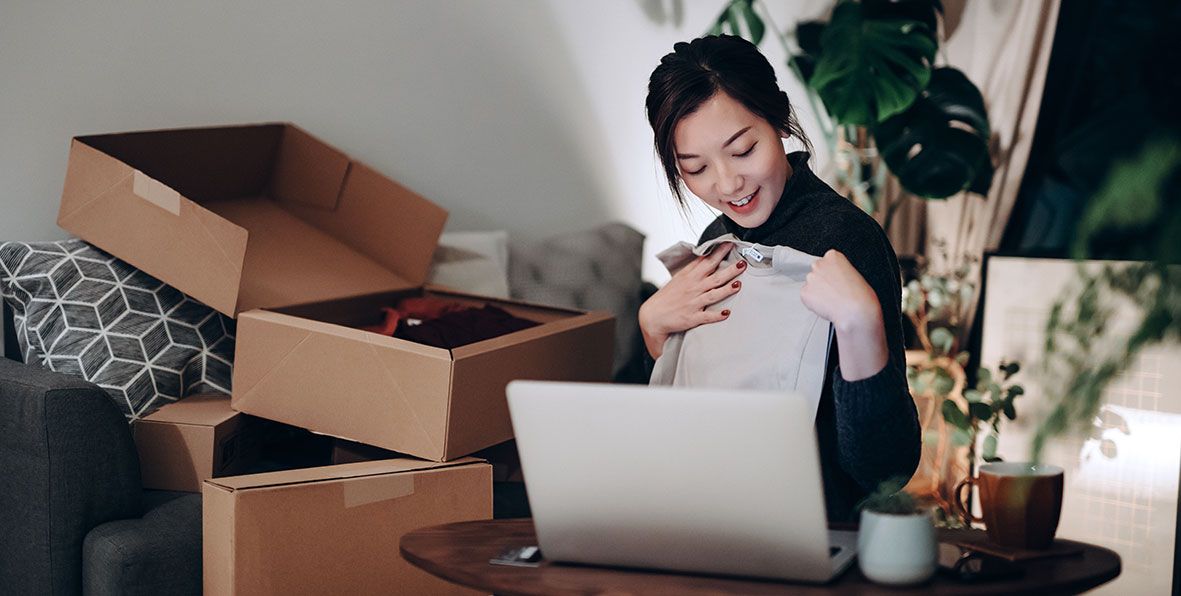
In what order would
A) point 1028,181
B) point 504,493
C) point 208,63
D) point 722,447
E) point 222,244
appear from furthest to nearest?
point 1028,181 → point 208,63 → point 504,493 → point 222,244 → point 722,447

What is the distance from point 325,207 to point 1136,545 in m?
1.89

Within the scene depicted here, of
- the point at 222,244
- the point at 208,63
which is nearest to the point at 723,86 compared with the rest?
the point at 222,244

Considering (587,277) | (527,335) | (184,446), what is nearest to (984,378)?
(587,277)

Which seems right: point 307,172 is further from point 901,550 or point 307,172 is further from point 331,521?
point 901,550

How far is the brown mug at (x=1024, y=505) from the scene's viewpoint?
2.88ft

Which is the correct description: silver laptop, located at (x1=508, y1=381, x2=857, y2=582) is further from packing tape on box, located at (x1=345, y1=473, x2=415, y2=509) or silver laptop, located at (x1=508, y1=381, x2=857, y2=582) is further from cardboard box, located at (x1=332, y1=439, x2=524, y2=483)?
cardboard box, located at (x1=332, y1=439, x2=524, y2=483)

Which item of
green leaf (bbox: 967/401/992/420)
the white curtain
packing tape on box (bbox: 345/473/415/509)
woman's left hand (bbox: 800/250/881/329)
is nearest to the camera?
woman's left hand (bbox: 800/250/881/329)

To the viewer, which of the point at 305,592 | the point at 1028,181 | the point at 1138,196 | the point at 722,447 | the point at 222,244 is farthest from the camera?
the point at 1028,181

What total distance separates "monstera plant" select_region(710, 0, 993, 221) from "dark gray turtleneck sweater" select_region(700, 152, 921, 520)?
49.0 inches

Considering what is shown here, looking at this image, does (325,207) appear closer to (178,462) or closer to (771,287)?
(178,462)

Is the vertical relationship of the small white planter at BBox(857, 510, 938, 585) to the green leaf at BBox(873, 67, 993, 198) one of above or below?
below

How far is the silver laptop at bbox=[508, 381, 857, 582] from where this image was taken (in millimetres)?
757

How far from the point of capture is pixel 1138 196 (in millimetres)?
538

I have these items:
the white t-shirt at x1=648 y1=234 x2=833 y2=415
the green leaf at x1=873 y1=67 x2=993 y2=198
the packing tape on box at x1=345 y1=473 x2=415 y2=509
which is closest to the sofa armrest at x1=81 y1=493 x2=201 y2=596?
the packing tape on box at x1=345 y1=473 x2=415 y2=509
